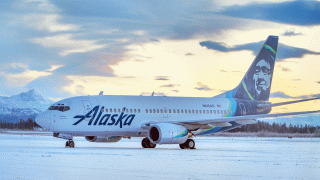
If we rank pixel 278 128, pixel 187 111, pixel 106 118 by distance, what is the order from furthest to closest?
pixel 278 128, pixel 187 111, pixel 106 118

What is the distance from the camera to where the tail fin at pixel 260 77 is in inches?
1571

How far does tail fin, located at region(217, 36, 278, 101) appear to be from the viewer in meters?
39.9

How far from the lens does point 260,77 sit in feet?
134

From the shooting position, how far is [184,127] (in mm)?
31469

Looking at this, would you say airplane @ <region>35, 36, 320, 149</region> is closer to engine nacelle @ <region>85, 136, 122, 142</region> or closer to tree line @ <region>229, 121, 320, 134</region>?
engine nacelle @ <region>85, 136, 122, 142</region>

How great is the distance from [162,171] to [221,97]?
2589 centimetres

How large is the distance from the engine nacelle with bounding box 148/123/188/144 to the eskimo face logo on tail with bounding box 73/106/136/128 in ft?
6.16

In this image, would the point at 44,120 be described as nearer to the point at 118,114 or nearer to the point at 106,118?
the point at 106,118

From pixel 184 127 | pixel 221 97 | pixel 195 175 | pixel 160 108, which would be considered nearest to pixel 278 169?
pixel 195 175

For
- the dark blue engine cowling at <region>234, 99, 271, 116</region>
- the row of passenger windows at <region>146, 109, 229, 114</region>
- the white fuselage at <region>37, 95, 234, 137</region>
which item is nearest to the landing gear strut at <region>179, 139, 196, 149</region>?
the white fuselage at <region>37, 95, 234, 137</region>

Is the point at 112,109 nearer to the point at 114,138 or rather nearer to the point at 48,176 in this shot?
the point at 114,138

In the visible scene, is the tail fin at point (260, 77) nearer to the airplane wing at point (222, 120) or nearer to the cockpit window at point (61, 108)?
Result: the airplane wing at point (222, 120)

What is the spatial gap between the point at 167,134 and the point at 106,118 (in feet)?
13.7

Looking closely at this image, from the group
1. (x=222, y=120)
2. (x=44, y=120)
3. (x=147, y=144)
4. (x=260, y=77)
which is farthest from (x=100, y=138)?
(x=260, y=77)
